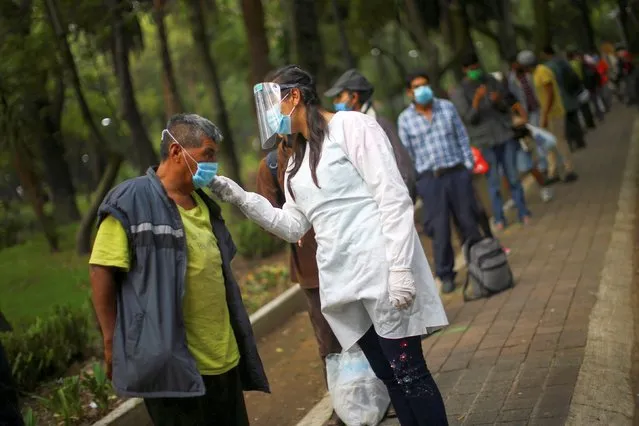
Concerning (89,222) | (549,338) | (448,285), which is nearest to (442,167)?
(448,285)

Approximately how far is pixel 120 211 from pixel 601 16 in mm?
50732

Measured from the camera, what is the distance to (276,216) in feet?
14.8

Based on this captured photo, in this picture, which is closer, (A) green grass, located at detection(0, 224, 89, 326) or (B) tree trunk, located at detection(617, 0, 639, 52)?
(A) green grass, located at detection(0, 224, 89, 326)

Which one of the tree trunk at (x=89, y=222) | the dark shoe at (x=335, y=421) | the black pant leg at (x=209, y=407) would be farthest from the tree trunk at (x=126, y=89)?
the black pant leg at (x=209, y=407)

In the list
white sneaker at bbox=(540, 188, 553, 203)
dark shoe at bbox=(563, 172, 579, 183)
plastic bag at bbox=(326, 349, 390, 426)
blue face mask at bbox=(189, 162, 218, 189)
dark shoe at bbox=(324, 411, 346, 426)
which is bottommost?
dark shoe at bbox=(563, 172, 579, 183)

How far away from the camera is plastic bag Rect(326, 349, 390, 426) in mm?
5527

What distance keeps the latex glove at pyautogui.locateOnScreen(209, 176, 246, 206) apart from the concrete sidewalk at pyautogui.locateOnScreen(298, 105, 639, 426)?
1.84 metres

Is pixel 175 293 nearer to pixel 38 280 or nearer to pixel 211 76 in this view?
pixel 38 280

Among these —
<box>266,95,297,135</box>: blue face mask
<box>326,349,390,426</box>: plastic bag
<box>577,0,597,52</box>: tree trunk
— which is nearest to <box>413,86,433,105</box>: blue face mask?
<box>326,349,390,426</box>: plastic bag

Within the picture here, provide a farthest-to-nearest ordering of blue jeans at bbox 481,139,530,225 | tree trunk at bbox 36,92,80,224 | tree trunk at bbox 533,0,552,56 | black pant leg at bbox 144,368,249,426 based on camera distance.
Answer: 1. tree trunk at bbox 533,0,552,56
2. tree trunk at bbox 36,92,80,224
3. blue jeans at bbox 481,139,530,225
4. black pant leg at bbox 144,368,249,426

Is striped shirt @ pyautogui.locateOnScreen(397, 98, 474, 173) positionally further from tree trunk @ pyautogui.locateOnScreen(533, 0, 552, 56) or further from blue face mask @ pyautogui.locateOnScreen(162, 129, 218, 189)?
tree trunk @ pyautogui.locateOnScreen(533, 0, 552, 56)

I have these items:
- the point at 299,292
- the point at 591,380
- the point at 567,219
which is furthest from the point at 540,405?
the point at 567,219

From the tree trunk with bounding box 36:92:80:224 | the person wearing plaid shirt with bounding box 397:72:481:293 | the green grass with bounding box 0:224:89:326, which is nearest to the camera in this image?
the person wearing plaid shirt with bounding box 397:72:481:293

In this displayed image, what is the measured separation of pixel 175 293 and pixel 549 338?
3411mm
